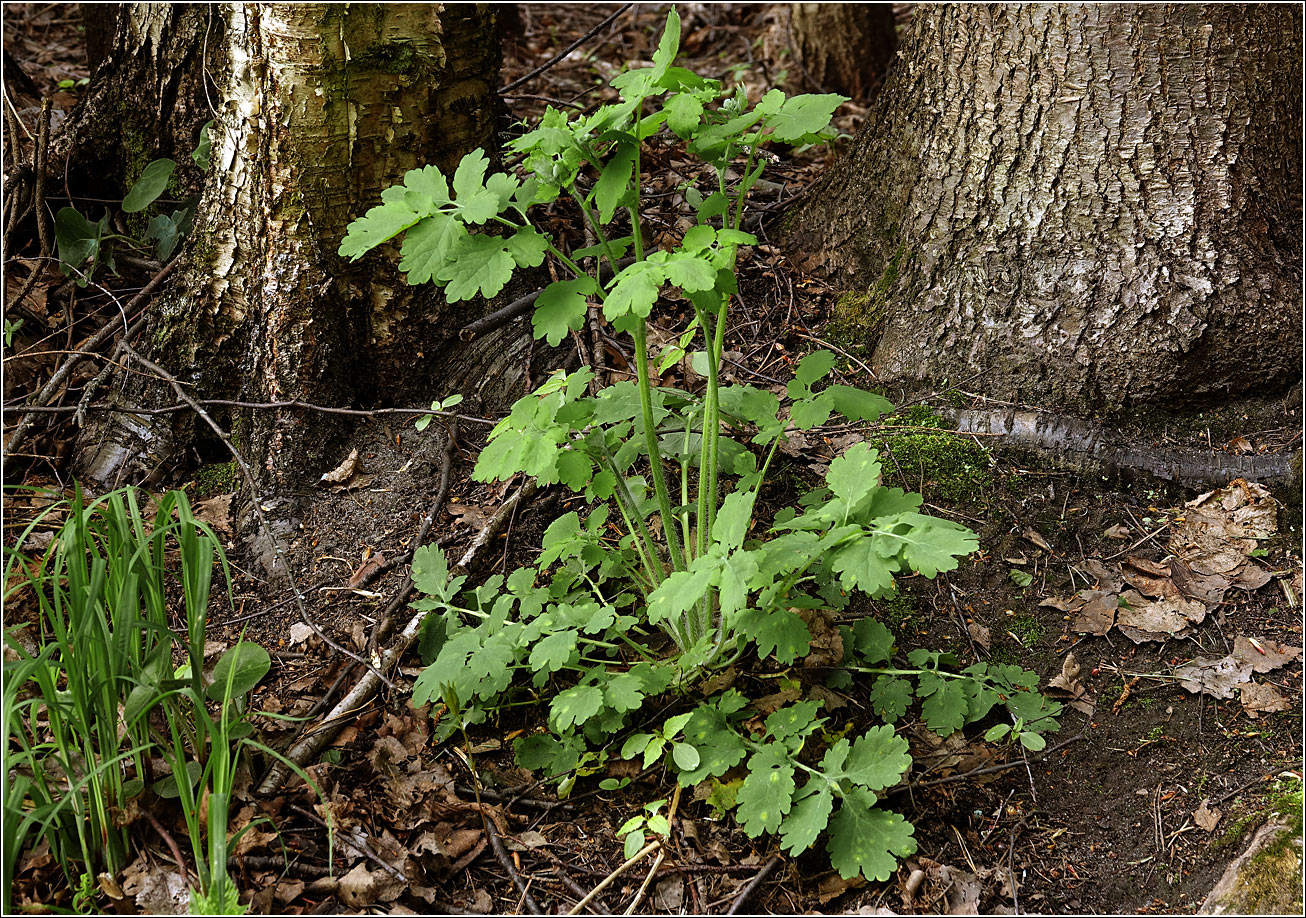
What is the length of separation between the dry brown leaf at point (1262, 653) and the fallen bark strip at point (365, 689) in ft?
5.96

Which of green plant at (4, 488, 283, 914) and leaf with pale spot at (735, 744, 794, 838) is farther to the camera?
leaf with pale spot at (735, 744, 794, 838)

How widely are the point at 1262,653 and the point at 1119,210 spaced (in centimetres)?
120

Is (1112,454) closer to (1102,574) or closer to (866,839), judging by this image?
(1102,574)

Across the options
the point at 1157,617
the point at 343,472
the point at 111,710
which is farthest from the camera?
the point at 343,472

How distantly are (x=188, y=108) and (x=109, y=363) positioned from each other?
1.00 meters

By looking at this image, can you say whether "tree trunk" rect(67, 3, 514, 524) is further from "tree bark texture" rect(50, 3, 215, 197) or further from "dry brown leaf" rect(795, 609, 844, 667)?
"dry brown leaf" rect(795, 609, 844, 667)

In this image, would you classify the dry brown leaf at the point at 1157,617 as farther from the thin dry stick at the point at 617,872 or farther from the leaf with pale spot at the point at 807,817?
the thin dry stick at the point at 617,872

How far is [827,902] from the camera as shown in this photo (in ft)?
6.44

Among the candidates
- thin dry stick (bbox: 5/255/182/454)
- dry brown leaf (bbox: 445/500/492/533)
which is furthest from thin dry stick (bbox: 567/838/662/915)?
thin dry stick (bbox: 5/255/182/454)

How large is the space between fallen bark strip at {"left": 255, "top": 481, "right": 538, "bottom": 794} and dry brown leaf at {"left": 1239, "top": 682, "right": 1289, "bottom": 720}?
181 centimetres

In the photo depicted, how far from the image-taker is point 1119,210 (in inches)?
106

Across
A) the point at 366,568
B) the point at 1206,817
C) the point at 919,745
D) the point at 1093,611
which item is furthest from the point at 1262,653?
the point at 366,568

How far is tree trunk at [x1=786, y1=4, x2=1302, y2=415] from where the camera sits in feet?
8.72

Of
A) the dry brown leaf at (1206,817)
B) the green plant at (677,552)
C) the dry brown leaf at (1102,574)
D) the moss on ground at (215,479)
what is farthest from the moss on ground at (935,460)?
the moss on ground at (215,479)
